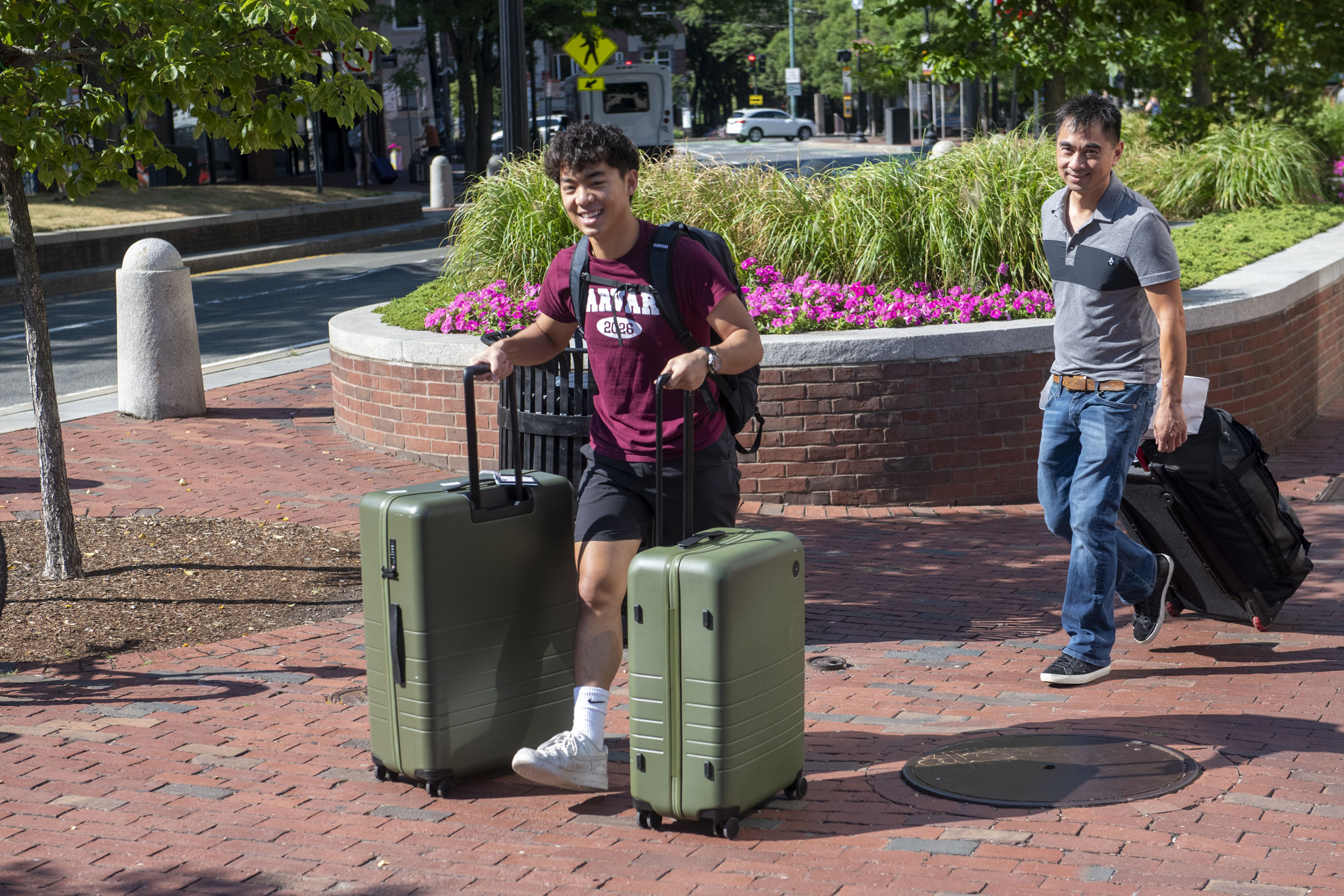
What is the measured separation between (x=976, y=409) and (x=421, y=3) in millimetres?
29920

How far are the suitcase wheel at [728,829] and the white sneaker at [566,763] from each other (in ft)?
1.27

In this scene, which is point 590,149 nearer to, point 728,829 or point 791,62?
point 728,829

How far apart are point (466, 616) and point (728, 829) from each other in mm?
923

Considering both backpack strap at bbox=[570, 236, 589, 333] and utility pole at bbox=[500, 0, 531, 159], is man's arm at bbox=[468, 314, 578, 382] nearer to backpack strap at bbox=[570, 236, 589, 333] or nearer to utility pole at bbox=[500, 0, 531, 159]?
backpack strap at bbox=[570, 236, 589, 333]

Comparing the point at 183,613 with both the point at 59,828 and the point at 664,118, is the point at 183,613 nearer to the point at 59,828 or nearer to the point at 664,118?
the point at 59,828

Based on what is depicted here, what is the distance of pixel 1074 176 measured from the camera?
4984 millimetres

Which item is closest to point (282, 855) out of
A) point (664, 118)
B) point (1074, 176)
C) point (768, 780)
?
point (768, 780)

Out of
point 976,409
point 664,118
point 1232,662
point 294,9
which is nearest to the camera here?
point 1232,662

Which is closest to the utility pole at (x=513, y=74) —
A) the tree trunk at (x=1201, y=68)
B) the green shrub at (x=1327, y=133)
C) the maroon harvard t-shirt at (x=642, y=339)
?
the maroon harvard t-shirt at (x=642, y=339)

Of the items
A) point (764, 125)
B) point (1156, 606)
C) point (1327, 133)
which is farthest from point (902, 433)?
point (764, 125)

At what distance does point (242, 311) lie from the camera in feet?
58.1

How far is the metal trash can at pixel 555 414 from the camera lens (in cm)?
580

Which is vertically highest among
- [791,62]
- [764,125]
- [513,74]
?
[791,62]

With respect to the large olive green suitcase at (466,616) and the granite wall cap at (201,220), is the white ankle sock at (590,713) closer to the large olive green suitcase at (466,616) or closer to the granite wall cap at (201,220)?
the large olive green suitcase at (466,616)
